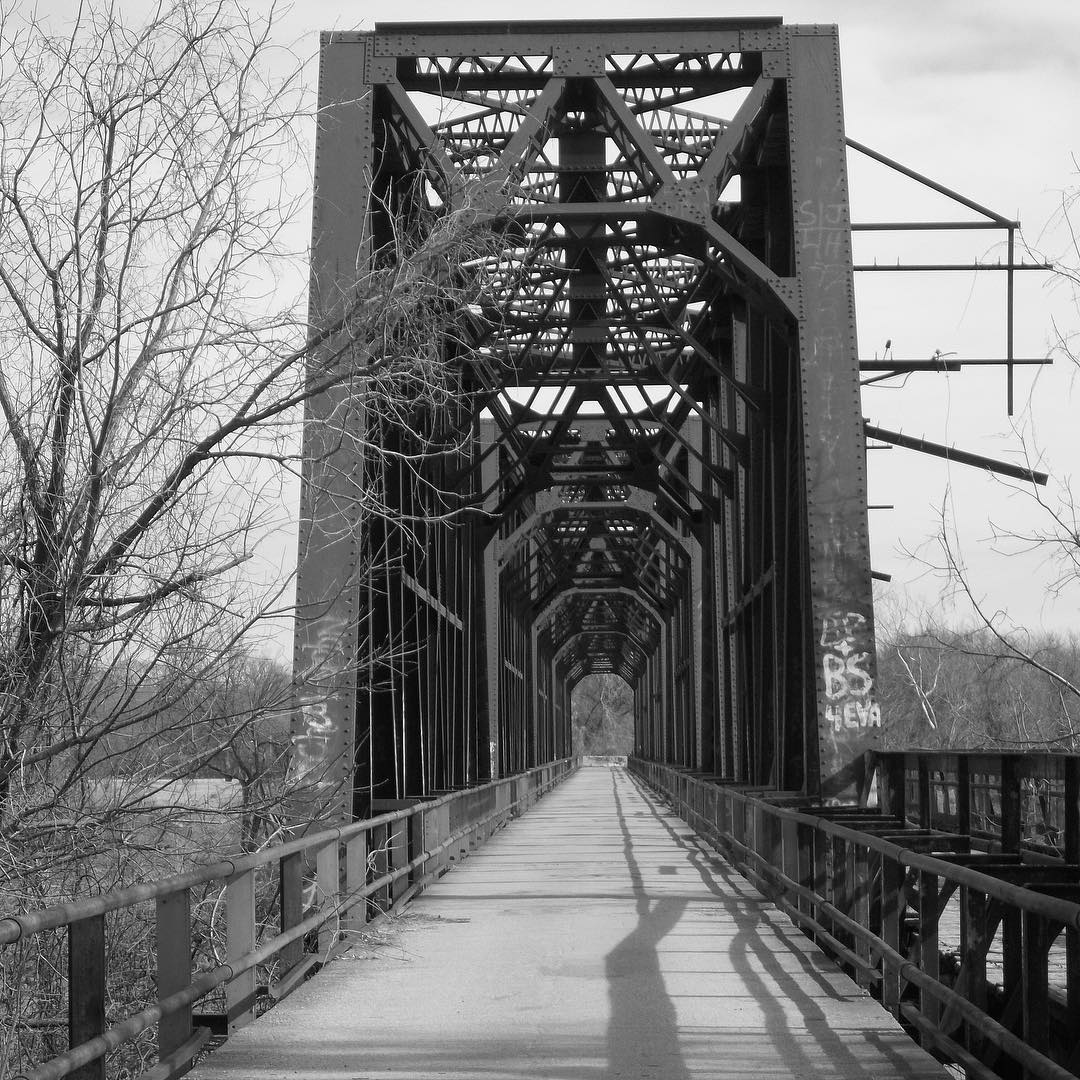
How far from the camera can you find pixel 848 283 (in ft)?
41.7

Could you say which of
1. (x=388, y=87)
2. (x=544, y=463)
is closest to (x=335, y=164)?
(x=388, y=87)

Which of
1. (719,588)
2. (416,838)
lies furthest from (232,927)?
(719,588)

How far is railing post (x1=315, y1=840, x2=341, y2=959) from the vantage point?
9.17 meters

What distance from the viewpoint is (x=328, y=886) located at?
30.7 ft

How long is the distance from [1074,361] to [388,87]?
6.22 m

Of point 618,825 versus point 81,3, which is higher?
point 81,3

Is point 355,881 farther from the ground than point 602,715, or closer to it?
farther from the ground

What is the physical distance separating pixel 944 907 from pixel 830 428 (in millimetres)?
4995

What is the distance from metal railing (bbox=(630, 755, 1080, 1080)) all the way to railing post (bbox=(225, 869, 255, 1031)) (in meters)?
3.11

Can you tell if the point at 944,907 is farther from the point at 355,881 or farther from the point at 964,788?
the point at 355,881

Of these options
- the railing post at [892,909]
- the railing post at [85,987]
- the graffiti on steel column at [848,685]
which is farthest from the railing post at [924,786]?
the railing post at [85,987]

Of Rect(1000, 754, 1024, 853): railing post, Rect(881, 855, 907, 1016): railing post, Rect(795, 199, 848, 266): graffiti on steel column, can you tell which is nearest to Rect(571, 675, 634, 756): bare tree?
Rect(795, 199, 848, 266): graffiti on steel column

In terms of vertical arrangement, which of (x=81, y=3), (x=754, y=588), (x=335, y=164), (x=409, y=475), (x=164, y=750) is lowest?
(x=164, y=750)

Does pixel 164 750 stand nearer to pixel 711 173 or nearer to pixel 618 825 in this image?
pixel 711 173
